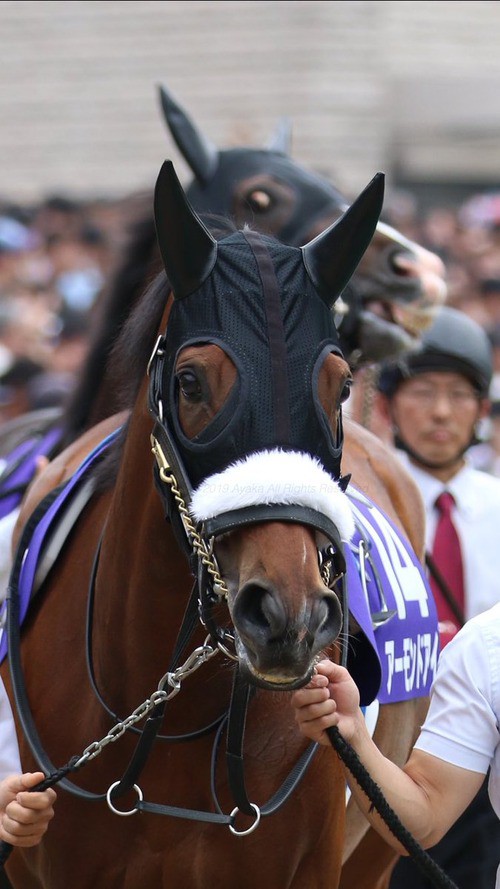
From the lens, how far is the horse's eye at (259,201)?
549 cm

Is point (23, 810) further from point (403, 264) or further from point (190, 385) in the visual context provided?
point (403, 264)

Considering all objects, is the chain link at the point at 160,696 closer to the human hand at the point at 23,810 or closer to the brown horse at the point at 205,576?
the brown horse at the point at 205,576

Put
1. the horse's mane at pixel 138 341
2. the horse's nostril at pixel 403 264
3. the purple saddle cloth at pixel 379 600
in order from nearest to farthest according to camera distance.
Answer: the horse's mane at pixel 138 341 < the purple saddle cloth at pixel 379 600 < the horse's nostril at pixel 403 264

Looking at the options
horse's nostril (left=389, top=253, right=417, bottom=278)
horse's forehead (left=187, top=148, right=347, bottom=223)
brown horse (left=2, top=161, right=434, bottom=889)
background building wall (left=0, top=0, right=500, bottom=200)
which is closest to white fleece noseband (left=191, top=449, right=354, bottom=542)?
brown horse (left=2, top=161, right=434, bottom=889)

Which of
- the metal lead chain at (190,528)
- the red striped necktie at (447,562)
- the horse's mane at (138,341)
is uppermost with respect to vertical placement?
the horse's mane at (138,341)

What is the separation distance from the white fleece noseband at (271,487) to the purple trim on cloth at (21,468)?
87.5 inches

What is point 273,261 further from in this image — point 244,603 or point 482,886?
point 482,886

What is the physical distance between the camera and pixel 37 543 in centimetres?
358

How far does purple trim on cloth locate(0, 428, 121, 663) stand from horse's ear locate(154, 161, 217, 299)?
30.3 inches

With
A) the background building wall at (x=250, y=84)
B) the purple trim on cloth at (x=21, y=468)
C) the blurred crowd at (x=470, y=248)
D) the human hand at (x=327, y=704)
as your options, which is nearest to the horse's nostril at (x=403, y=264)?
the purple trim on cloth at (x=21, y=468)

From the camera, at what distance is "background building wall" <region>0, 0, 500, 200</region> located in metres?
15.8

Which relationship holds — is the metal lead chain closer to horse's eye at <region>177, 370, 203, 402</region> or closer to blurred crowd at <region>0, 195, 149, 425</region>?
horse's eye at <region>177, 370, 203, 402</region>

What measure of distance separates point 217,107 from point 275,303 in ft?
45.4

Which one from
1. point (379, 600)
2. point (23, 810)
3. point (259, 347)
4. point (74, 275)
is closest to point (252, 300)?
point (259, 347)
